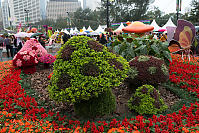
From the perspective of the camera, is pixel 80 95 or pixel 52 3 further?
pixel 52 3

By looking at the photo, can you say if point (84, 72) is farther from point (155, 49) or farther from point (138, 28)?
point (138, 28)

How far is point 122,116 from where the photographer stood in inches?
151

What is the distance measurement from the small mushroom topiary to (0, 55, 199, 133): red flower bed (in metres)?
0.51

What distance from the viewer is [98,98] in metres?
3.77

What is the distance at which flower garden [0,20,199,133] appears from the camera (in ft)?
10.5

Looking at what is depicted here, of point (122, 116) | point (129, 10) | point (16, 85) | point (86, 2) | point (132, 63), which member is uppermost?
point (86, 2)

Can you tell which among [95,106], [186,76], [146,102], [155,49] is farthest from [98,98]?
[186,76]

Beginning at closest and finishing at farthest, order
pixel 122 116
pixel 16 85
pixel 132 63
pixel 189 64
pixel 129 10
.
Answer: pixel 122 116
pixel 132 63
pixel 16 85
pixel 189 64
pixel 129 10

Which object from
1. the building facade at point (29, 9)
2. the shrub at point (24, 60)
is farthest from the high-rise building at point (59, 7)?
the shrub at point (24, 60)

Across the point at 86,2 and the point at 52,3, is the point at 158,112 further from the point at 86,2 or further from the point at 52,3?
the point at 52,3

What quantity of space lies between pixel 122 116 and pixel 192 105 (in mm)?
1615

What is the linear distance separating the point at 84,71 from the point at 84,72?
0.02 meters

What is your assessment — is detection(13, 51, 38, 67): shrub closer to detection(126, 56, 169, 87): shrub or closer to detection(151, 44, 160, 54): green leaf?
detection(126, 56, 169, 87): shrub


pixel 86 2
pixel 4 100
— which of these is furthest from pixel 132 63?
pixel 86 2
